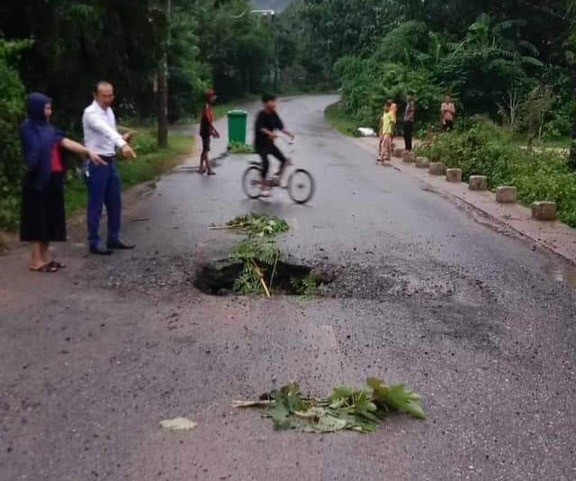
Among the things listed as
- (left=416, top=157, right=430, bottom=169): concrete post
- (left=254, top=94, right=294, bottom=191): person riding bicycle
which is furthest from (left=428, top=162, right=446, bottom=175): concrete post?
(left=254, top=94, right=294, bottom=191): person riding bicycle

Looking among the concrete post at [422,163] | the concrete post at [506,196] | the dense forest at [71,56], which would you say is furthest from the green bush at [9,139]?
the concrete post at [422,163]

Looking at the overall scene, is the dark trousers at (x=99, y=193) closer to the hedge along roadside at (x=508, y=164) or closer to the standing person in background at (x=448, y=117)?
the hedge along roadside at (x=508, y=164)

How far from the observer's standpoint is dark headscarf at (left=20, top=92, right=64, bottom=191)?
329 inches

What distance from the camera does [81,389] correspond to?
209 inches

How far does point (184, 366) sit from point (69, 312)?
66.5 inches

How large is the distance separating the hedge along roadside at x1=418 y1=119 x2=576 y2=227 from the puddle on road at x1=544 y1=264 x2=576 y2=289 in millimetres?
3202

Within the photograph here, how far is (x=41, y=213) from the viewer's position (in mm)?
8461

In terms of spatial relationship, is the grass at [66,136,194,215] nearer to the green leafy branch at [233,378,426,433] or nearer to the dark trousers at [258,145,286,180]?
the dark trousers at [258,145,286,180]

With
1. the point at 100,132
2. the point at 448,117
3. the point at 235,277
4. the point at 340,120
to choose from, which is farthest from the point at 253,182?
the point at 340,120

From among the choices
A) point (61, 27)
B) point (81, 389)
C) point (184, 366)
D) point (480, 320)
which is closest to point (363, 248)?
point (480, 320)

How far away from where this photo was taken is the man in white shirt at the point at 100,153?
9.29m

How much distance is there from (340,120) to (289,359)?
140ft

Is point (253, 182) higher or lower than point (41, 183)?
lower

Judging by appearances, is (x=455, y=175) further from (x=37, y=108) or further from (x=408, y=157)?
(x=37, y=108)
